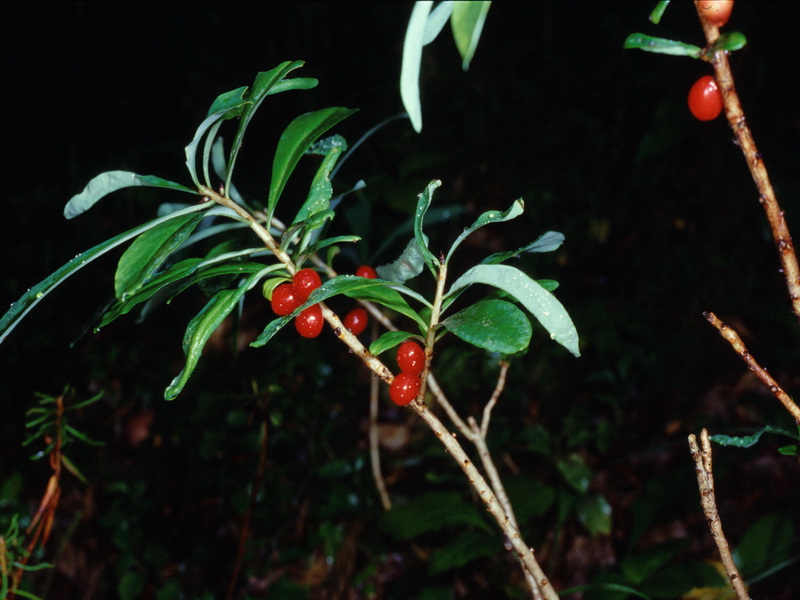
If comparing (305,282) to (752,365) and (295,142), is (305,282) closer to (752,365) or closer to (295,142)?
(295,142)

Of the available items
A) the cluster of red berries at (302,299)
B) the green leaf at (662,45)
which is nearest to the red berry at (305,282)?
the cluster of red berries at (302,299)

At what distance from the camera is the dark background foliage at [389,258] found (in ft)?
7.25

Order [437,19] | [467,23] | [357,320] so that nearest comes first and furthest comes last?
[467,23], [437,19], [357,320]

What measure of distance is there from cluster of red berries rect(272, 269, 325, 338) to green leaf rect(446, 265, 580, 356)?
0.83 feet

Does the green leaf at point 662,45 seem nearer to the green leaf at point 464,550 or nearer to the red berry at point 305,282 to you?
the red berry at point 305,282

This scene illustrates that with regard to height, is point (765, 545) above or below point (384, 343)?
Result: below

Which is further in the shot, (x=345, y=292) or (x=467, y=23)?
(x=345, y=292)


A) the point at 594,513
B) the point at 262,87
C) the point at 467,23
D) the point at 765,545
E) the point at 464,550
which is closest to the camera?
the point at 467,23

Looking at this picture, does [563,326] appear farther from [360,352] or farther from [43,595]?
[43,595]

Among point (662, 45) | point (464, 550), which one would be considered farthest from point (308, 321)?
point (464, 550)

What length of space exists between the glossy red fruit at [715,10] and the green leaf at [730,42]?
0.02 m

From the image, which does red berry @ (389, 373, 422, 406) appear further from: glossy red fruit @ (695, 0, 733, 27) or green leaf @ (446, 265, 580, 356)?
glossy red fruit @ (695, 0, 733, 27)

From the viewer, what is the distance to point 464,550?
1.87 m

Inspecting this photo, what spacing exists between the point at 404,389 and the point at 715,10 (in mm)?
522
